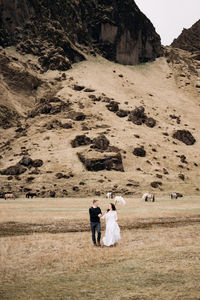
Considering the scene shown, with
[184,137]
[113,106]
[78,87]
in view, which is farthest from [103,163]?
[78,87]

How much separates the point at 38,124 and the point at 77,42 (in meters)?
89.5

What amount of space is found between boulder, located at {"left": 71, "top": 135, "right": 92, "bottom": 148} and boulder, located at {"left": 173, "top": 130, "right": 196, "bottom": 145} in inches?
1374

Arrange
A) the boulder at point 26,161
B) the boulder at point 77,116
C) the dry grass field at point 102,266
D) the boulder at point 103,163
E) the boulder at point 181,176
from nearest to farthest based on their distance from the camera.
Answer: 1. the dry grass field at point 102,266
2. the boulder at point 103,163
3. the boulder at point 26,161
4. the boulder at point 181,176
5. the boulder at point 77,116

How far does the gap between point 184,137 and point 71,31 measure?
102m

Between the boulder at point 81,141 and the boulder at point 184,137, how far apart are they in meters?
34.9

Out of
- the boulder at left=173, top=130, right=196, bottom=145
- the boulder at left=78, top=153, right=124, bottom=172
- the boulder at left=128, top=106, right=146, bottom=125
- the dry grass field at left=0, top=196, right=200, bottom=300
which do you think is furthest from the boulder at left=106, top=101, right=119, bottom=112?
the dry grass field at left=0, top=196, right=200, bottom=300

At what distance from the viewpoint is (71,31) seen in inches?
7003

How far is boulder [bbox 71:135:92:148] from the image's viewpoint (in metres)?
92.0

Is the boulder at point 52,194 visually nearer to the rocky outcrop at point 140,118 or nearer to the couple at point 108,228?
the couple at point 108,228

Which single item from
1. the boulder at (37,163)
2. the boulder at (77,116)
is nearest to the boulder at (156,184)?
the boulder at (37,163)

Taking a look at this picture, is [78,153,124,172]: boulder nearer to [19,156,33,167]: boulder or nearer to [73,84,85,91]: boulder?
[19,156,33,167]: boulder

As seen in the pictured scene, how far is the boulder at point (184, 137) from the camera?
110m

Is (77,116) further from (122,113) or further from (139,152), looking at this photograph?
(139,152)

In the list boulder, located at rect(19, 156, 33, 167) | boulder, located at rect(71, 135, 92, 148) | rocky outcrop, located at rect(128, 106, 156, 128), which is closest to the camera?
boulder, located at rect(19, 156, 33, 167)
